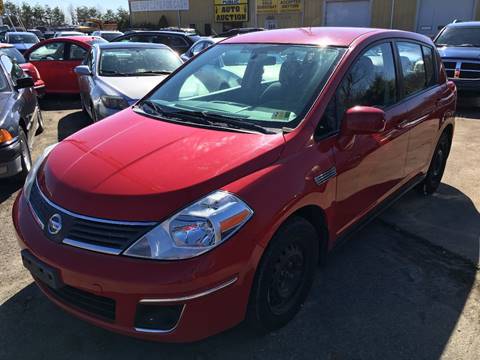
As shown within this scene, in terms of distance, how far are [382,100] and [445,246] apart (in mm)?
1411

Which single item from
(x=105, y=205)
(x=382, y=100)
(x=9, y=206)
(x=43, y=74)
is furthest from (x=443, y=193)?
(x=43, y=74)

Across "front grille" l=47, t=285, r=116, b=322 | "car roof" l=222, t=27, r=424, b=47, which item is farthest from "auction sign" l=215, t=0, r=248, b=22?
"front grille" l=47, t=285, r=116, b=322

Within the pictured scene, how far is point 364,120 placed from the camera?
9.16 feet

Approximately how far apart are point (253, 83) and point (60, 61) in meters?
8.31

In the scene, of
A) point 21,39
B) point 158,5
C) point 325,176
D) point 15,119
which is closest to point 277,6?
point 158,5

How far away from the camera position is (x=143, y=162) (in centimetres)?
252

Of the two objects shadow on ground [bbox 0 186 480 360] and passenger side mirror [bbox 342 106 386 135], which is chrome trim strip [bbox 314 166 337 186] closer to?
passenger side mirror [bbox 342 106 386 135]

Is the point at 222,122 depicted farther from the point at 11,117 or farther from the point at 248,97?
the point at 11,117

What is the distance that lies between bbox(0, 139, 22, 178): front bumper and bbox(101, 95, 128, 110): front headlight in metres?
1.76

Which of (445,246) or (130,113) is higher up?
(130,113)

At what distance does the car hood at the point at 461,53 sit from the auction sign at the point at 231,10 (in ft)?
95.0

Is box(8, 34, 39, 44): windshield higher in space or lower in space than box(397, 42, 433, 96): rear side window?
lower

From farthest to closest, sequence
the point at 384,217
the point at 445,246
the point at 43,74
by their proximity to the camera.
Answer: the point at 43,74, the point at 384,217, the point at 445,246

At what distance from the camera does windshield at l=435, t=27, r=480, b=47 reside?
10305mm
